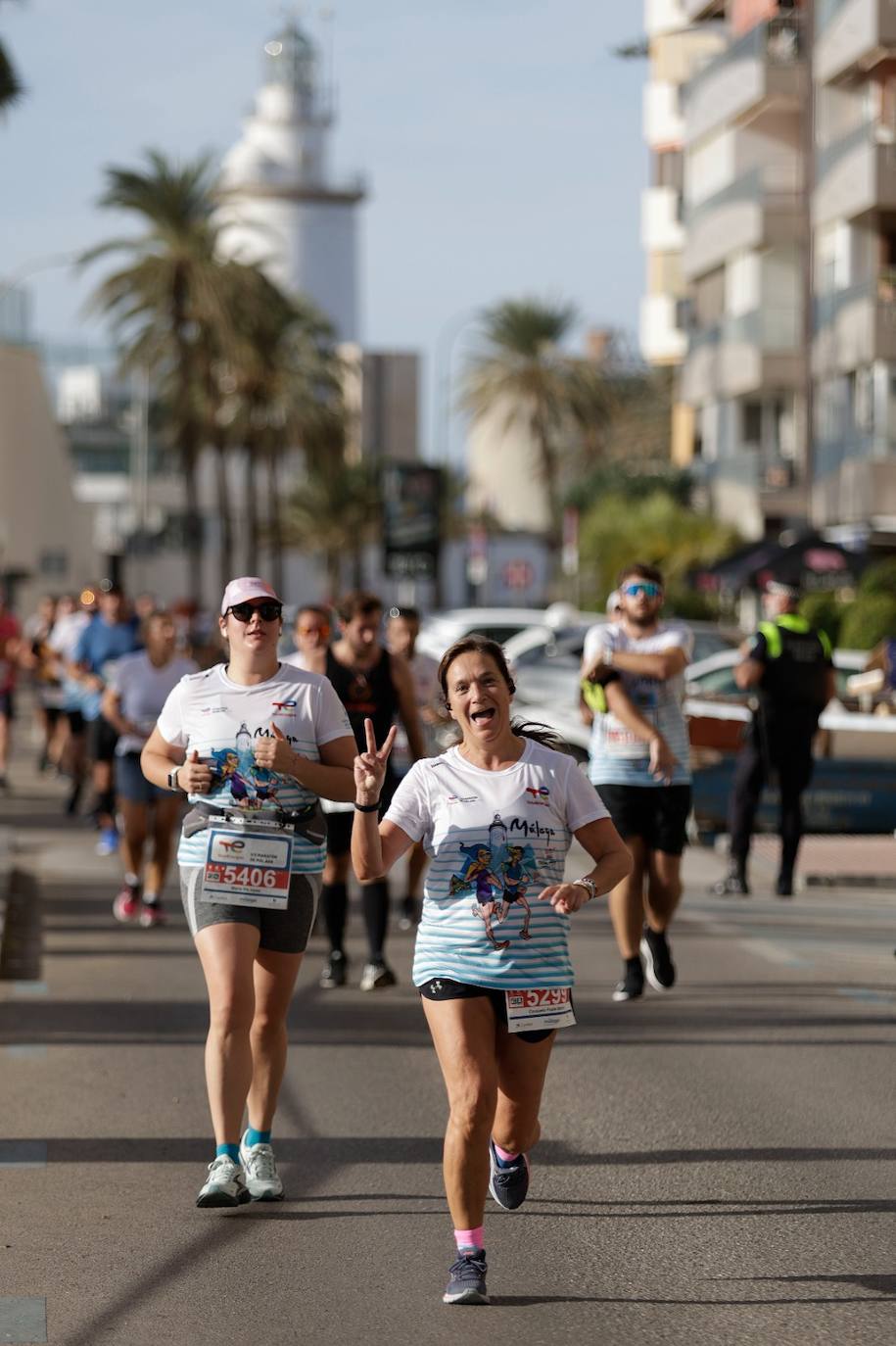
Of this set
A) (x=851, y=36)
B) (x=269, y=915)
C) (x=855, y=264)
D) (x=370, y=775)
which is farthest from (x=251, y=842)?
(x=855, y=264)

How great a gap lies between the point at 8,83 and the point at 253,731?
53.8 ft

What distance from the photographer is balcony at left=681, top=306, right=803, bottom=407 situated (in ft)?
157

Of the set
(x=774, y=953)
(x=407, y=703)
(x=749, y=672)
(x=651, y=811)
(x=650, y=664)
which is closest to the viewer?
(x=650, y=664)

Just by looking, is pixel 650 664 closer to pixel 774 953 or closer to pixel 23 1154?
pixel 774 953

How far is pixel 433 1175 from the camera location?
7.42m

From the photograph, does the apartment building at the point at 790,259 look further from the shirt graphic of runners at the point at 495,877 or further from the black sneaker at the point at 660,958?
the shirt graphic of runners at the point at 495,877

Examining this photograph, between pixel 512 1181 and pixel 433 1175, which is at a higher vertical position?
pixel 512 1181

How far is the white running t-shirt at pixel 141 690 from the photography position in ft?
44.7

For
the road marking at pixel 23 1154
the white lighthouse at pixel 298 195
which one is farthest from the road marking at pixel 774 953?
the white lighthouse at pixel 298 195

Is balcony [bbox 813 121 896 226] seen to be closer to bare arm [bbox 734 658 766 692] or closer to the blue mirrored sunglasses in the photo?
bare arm [bbox 734 658 766 692]

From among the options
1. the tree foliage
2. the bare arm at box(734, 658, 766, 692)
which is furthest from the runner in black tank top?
the tree foliage

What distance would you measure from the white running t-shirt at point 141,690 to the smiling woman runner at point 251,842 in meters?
6.44

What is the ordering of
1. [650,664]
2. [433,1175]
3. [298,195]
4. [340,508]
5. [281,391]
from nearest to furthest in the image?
[433,1175], [650,664], [281,391], [340,508], [298,195]

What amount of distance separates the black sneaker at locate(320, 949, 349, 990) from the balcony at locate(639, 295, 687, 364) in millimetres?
53753
